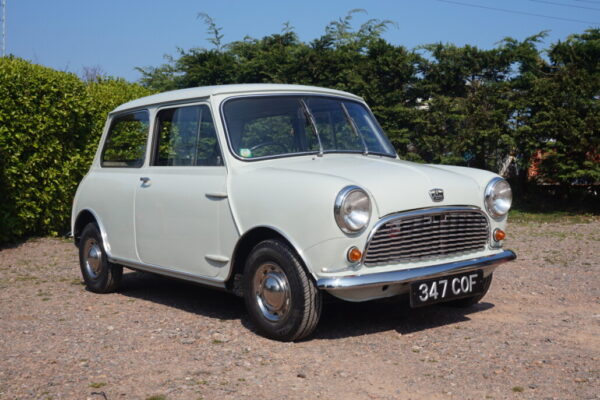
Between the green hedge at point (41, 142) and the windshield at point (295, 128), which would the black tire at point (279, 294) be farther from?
the green hedge at point (41, 142)

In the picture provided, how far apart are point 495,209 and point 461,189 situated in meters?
0.40

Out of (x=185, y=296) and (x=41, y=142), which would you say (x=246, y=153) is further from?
(x=41, y=142)

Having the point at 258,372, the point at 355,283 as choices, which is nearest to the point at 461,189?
→ the point at 355,283

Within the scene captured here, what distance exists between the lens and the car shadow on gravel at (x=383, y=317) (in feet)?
16.5

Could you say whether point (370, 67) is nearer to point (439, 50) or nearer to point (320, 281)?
point (439, 50)

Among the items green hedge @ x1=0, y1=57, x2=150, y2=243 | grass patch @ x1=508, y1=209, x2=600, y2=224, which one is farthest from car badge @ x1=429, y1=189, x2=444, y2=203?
grass patch @ x1=508, y1=209, x2=600, y2=224

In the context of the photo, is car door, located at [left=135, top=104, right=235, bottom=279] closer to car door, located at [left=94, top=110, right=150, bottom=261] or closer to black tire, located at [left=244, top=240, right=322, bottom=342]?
car door, located at [left=94, top=110, right=150, bottom=261]

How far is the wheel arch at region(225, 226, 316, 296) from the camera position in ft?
15.2

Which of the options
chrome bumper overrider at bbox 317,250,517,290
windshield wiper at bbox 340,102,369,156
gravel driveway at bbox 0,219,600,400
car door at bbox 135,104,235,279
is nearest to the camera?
gravel driveway at bbox 0,219,600,400

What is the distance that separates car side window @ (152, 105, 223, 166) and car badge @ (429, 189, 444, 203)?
1565 millimetres

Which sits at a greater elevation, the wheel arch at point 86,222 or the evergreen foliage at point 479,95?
the evergreen foliage at point 479,95

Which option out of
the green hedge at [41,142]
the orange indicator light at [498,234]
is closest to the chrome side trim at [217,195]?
the orange indicator light at [498,234]

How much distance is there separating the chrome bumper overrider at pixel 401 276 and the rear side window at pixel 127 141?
8.25ft

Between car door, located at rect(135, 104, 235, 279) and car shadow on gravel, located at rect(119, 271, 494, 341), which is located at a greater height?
car door, located at rect(135, 104, 235, 279)
